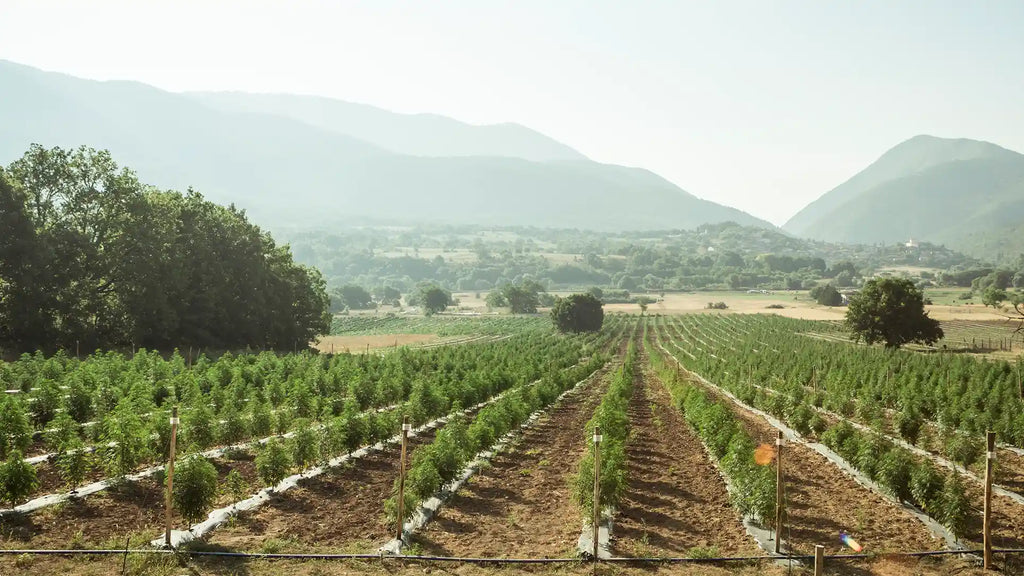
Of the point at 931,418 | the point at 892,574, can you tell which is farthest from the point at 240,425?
the point at 931,418

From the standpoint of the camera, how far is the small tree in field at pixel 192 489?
501 inches

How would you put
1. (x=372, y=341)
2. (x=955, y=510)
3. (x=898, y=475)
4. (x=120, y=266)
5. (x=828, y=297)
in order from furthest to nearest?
A: (x=828, y=297)
(x=372, y=341)
(x=120, y=266)
(x=898, y=475)
(x=955, y=510)

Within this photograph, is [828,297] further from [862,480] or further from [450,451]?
[450,451]

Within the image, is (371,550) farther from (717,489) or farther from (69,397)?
(69,397)

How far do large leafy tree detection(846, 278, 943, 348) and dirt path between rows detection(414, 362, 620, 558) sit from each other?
170ft

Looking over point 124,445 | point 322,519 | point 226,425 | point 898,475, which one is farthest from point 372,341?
point 898,475

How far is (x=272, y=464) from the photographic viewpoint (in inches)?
599

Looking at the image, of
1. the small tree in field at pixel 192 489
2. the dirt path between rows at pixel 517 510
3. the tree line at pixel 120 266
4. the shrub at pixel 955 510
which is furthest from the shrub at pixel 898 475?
the tree line at pixel 120 266

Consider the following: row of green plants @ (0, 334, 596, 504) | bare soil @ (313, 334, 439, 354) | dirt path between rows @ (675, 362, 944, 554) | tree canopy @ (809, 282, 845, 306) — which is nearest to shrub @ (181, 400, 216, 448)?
row of green plants @ (0, 334, 596, 504)

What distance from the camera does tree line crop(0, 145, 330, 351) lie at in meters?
42.5

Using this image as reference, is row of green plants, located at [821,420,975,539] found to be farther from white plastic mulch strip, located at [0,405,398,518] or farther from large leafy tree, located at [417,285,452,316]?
large leafy tree, located at [417,285,452,316]

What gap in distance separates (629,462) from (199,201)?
48.1 metres

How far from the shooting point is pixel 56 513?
536 inches

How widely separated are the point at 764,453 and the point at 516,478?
787 cm
